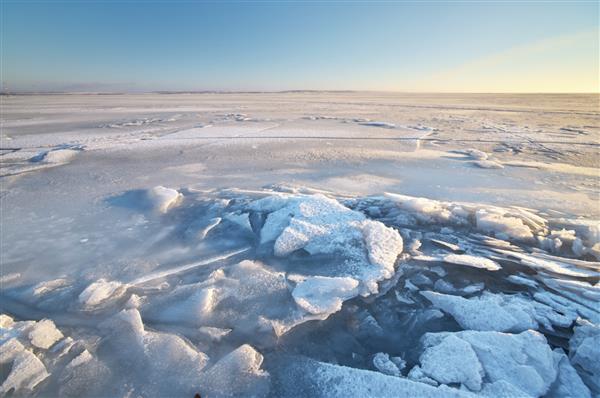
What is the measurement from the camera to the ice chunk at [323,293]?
6.50 feet

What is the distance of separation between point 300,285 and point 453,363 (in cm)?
103

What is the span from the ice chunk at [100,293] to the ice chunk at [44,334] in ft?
0.70

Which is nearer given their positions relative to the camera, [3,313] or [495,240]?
[3,313]

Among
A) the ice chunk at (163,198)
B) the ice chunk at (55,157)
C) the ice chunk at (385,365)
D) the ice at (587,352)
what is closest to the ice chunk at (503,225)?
the ice at (587,352)

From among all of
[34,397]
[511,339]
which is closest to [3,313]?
[34,397]

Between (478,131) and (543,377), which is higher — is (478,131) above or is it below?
above

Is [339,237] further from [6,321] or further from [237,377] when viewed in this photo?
[6,321]

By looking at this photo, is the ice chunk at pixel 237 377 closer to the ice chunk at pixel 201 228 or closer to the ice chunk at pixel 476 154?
the ice chunk at pixel 201 228

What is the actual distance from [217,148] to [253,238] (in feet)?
14.0

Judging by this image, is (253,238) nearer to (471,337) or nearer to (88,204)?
(471,337)

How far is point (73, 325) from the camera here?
1872 mm

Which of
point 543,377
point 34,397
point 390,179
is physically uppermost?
point 390,179

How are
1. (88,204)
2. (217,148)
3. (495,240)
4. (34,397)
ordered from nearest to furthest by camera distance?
(34,397) → (495,240) → (88,204) → (217,148)

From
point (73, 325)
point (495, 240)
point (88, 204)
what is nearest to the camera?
point (73, 325)
